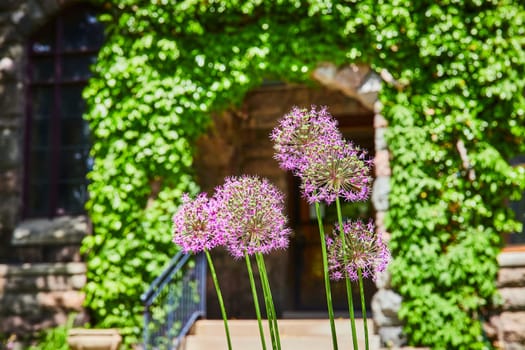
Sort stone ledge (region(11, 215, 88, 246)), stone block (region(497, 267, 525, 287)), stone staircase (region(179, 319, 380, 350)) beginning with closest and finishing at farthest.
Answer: stone block (region(497, 267, 525, 287)) < stone staircase (region(179, 319, 380, 350)) < stone ledge (region(11, 215, 88, 246))

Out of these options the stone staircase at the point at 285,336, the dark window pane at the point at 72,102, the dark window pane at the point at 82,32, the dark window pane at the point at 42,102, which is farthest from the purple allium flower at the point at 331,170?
the dark window pane at the point at 42,102

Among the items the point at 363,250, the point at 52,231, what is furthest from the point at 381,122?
the point at 363,250

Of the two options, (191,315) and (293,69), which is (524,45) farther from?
(191,315)

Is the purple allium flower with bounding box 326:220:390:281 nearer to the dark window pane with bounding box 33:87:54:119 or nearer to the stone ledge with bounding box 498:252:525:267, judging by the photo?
the stone ledge with bounding box 498:252:525:267

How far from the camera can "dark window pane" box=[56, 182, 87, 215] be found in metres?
7.20

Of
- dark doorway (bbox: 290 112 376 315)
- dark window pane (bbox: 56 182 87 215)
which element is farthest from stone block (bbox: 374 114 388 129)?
dark window pane (bbox: 56 182 87 215)

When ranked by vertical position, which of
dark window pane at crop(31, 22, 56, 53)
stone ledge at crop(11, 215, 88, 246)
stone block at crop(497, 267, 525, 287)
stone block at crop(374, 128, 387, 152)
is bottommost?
stone block at crop(497, 267, 525, 287)

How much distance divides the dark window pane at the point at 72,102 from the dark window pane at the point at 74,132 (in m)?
0.07

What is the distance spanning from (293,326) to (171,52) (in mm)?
3142

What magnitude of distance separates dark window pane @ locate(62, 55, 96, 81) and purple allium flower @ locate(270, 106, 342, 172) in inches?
243

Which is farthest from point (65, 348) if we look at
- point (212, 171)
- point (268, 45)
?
point (268, 45)

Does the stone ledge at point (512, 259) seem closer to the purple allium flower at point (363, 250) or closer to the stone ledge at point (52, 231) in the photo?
the stone ledge at point (52, 231)

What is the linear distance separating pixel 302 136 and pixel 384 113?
4658mm

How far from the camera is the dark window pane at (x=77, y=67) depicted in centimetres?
735
